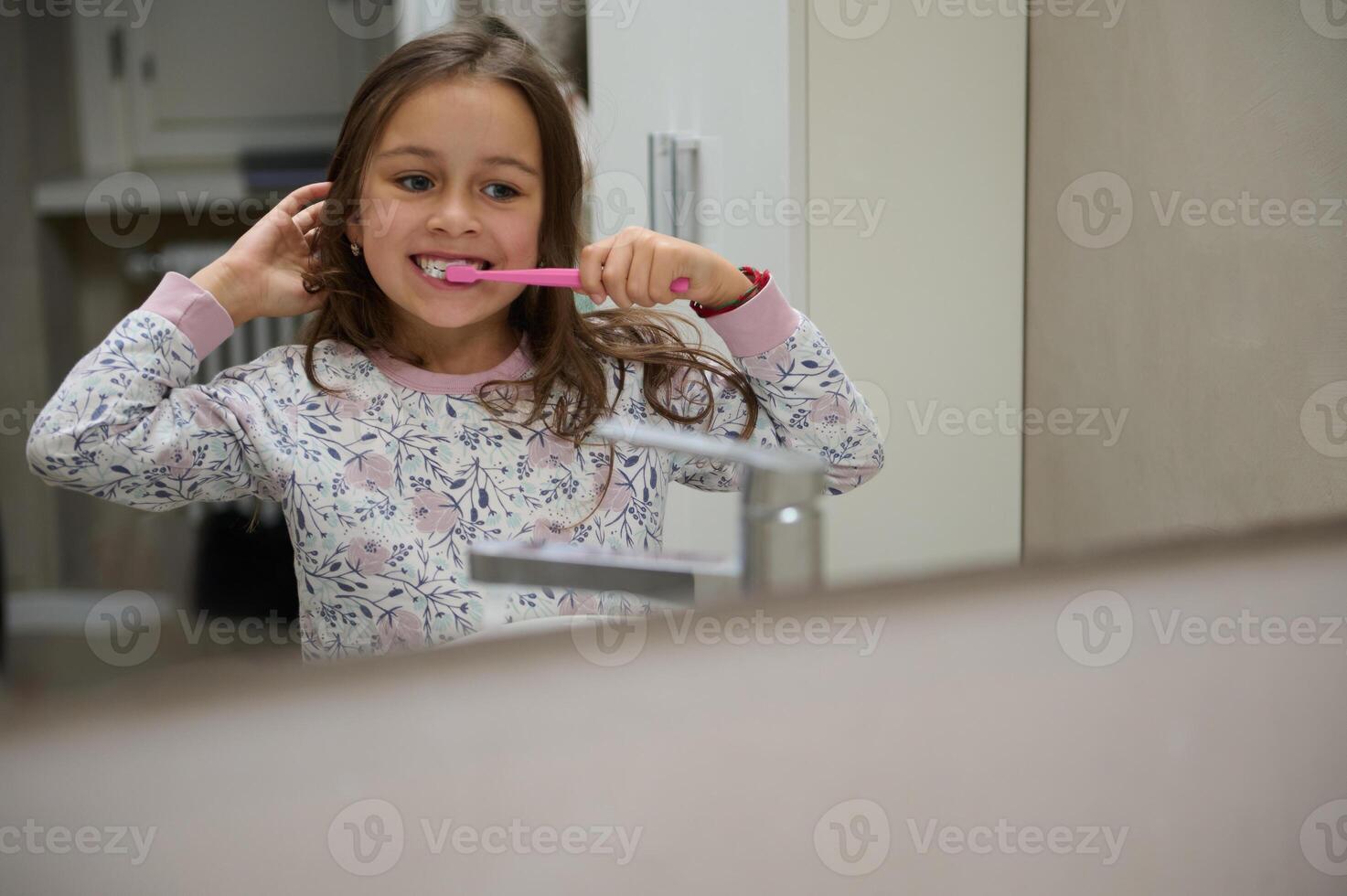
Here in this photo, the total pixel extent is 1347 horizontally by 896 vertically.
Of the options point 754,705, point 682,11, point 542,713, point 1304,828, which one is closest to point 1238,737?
point 1304,828

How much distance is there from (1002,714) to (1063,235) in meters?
0.26

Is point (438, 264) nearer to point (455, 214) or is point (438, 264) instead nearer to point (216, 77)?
point (455, 214)

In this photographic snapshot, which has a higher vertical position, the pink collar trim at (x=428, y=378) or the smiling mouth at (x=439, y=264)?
the smiling mouth at (x=439, y=264)

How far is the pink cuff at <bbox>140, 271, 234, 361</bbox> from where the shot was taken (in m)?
0.55

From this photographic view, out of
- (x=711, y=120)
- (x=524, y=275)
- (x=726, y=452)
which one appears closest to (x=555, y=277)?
(x=524, y=275)

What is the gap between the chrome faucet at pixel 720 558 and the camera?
541mm

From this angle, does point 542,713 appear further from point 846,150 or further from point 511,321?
point 846,150

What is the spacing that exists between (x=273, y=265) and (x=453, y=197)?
13 centimetres

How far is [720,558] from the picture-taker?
57 centimetres

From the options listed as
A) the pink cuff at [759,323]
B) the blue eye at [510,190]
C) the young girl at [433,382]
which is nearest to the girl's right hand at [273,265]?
the young girl at [433,382]

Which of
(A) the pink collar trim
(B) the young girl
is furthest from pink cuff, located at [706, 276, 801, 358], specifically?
(A) the pink collar trim

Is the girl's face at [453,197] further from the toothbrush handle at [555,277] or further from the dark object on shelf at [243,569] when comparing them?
the dark object on shelf at [243,569]

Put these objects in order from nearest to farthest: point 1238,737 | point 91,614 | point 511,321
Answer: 1. point 91,614
2. point 511,321
3. point 1238,737

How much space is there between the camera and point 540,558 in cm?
54
